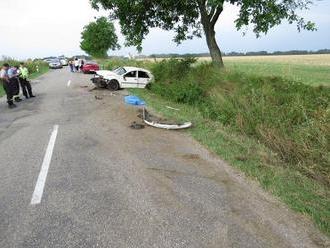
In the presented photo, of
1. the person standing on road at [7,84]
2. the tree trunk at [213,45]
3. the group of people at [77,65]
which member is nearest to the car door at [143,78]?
the tree trunk at [213,45]

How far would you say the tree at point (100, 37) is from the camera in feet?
243

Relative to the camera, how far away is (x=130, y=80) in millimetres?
21938

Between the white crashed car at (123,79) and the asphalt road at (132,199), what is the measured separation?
12102 millimetres

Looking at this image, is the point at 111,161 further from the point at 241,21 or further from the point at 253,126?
the point at 241,21

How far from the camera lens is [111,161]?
7.39 meters

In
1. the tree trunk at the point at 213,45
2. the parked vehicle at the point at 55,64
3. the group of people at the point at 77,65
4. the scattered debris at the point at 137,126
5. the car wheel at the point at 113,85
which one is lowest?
the parked vehicle at the point at 55,64

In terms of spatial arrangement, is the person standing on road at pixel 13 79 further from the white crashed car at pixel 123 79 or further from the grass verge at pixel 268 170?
the grass verge at pixel 268 170

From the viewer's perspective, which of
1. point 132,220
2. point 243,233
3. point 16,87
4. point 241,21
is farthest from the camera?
point 16,87

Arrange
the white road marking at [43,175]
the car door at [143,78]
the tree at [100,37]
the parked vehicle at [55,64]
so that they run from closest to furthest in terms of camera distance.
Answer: the white road marking at [43,175] → the car door at [143,78] → the parked vehicle at [55,64] → the tree at [100,37]

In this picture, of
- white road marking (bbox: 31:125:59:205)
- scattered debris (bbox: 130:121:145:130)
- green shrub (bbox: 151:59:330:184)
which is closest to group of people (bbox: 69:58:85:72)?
green shrub (bbox: 151:59:330:184)

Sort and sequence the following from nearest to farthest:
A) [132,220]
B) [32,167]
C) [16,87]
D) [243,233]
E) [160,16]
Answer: [243,233] → [132,220] → [32,167] → [16,87] → [160,16]

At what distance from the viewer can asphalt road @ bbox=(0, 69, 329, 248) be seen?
4.39 metres

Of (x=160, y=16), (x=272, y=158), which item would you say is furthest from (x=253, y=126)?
(x=160, y=16)

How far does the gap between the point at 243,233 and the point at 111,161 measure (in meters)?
3.63
